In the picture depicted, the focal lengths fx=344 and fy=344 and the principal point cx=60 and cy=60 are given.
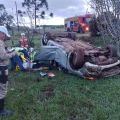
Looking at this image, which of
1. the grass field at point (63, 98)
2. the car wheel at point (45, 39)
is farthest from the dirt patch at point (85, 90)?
the car wheel at point (45, 39)

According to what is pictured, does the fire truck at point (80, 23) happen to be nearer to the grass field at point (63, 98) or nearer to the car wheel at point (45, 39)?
the car wheel at point (45, 39)

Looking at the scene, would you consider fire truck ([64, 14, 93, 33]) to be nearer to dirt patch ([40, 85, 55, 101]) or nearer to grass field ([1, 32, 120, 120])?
grass field ([1, 32, 120, 120])

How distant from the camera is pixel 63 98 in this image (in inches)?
294

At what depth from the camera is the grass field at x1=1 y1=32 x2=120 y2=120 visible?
6371mm

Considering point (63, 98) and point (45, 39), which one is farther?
point (45, 39)

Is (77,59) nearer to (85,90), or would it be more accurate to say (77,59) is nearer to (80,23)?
(85,90)

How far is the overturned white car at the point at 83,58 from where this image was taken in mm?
9633

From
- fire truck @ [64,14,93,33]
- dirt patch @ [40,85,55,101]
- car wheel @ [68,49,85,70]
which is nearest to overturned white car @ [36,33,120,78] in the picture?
car wheel @ [68,49,85,70]

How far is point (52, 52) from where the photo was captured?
11.6 metres

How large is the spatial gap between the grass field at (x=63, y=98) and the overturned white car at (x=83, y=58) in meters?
0.27

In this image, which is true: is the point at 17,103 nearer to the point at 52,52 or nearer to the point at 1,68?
the point at 1,68

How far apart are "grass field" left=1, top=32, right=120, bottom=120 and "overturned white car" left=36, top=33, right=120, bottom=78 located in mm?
274

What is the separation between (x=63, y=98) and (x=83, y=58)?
248 centimetres

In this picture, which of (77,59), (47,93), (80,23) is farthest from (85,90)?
(80,23)
